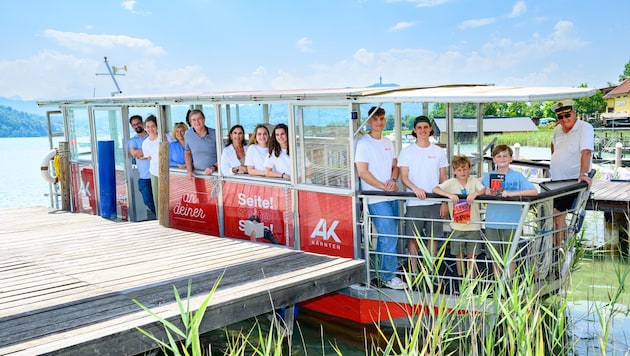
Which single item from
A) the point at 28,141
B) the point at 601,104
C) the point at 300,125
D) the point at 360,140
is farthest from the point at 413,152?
→ the point at 28,141

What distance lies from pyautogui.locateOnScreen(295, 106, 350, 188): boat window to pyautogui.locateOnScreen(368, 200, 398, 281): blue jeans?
0.42 meters

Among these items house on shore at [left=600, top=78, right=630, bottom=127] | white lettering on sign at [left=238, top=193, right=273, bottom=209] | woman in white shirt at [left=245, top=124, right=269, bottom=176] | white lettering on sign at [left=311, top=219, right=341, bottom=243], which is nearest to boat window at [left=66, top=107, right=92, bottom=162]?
white lettering on sign at [left=238, top=193, right=273, bottom=209]

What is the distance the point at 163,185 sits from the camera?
28.6 feet

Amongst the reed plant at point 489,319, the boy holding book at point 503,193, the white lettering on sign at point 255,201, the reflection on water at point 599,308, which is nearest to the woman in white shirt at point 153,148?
the white lettering on sign at point 255,201

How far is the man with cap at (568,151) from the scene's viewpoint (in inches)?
279

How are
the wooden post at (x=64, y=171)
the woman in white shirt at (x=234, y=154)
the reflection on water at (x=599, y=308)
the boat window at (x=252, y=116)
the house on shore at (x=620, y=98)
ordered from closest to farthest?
the reflection on water at (x=599, y=308) < the boat window at (x=252, y=116) < the woman in white shirt at (x=234, y=154) < the wooden post at (x=64, y=171) < the house on shore at (x=620, y=98)

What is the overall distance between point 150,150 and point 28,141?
12394 cm

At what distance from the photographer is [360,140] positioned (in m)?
6.59

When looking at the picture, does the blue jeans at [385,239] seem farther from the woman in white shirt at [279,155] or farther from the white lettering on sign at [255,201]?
the white lettering on sign at [255,201]

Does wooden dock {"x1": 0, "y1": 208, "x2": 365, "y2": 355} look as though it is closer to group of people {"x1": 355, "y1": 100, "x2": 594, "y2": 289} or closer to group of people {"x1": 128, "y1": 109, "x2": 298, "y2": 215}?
group of people {"x1": 355, "y1": 100, "x2": 594, "y2": 289}

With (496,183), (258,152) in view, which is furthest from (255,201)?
(496,183)

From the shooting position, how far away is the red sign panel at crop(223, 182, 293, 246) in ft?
24.7

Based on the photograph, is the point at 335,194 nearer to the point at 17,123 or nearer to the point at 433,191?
the point at 433,191

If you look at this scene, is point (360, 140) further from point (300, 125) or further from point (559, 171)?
point (559, 171)
